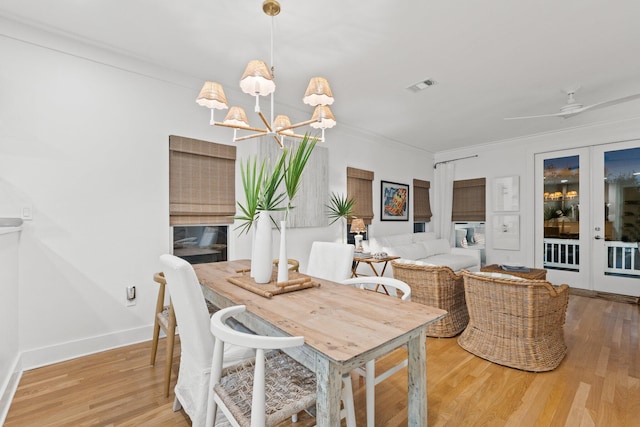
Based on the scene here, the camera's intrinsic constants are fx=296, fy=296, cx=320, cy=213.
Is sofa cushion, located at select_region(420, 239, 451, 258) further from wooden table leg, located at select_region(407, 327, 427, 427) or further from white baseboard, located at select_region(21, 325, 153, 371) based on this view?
white baseboard, located at select_region(21, 325, 153, 371)

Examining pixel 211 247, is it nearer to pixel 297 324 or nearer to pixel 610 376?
pixel 297 324

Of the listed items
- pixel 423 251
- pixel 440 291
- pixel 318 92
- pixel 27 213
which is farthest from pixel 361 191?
pixel 27 213

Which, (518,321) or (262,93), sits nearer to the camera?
(262,93)

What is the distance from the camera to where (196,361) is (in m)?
1.47

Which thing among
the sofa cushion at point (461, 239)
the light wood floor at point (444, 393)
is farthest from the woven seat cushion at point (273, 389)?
the sofa cushion at point (461, 239)

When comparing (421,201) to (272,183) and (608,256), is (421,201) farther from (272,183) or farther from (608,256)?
(272,183)

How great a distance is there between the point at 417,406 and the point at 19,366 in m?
2.81

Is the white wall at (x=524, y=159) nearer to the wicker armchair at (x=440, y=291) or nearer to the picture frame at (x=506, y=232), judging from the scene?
the picture frame at (x=506, y=232)

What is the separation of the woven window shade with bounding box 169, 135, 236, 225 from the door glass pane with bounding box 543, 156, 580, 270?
5.19 metres

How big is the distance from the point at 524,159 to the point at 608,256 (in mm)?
1948

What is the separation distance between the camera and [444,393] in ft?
6.59

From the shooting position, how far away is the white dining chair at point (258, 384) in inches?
40.6

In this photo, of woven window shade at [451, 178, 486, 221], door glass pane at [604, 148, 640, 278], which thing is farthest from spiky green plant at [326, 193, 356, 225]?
door glass pane at [604, 148, 640, 278]

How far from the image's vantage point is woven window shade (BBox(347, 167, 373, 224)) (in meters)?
4.72
